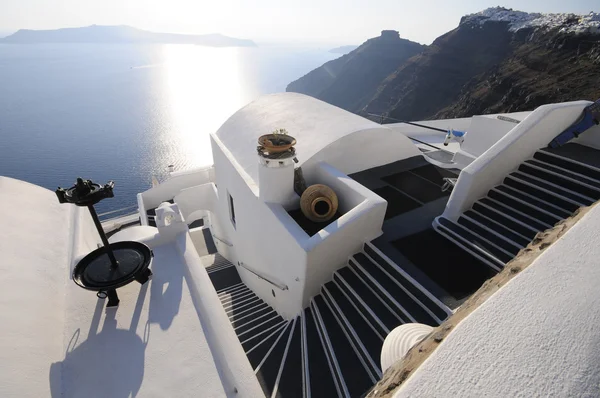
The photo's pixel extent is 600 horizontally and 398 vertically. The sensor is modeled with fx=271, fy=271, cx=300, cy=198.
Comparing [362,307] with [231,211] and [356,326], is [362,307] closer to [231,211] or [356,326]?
[356,326]

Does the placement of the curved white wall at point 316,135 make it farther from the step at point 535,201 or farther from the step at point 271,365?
the step at point 271,365

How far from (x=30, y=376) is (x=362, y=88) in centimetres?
14117

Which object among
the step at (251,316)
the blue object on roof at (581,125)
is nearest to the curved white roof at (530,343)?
the step at (251,316)

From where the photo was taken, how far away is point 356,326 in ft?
18.7

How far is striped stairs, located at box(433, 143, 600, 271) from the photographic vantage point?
21.0 feet

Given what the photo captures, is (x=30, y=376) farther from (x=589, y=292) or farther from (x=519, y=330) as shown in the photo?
(x=589, y=292)

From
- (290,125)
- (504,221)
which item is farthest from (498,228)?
(290,125)

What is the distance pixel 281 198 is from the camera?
7.29 meters

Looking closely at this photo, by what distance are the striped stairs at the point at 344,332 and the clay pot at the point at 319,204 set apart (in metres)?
1.26

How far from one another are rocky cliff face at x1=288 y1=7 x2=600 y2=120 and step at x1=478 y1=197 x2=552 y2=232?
3329 centimetres

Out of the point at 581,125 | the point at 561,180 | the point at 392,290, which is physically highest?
the point at 581,125

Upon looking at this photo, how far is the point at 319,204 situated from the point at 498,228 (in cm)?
446

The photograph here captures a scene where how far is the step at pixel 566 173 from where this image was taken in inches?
263

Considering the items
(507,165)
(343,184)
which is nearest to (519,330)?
(343,184)
